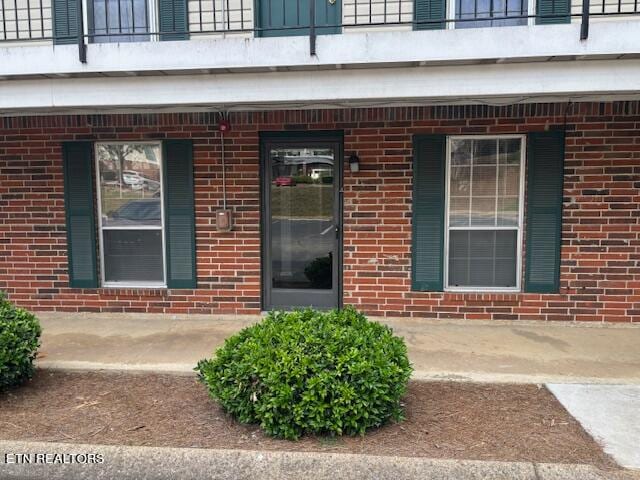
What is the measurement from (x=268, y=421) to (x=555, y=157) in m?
4.27

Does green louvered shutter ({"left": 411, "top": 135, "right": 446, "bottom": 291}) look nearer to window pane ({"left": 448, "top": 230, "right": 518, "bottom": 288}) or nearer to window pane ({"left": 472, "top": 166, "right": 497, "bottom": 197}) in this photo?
window pane ({"left": 448, "top": 230, "right": 518, "bottom": 288})

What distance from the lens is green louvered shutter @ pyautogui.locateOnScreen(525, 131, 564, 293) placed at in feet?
19.1

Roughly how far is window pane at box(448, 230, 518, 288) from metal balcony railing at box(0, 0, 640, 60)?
2.27 metres

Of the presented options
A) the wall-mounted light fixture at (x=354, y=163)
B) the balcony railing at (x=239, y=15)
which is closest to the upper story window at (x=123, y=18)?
the balcony railing at (x=239, y=15)

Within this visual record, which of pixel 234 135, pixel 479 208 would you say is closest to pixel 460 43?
pixel 479 208

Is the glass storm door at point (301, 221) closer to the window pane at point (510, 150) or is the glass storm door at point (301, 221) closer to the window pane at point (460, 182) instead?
the window pane at point (460, 182)

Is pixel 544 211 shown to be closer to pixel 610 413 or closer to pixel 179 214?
pixel 610 413

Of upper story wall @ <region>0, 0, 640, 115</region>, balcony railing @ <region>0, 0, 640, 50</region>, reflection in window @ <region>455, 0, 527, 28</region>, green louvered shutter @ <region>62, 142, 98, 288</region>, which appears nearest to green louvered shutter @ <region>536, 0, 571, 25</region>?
balcony railing @ <region>0, 0, 640, 50</region>

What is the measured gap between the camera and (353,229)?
20.1ft

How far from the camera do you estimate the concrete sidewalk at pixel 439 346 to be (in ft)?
15.0

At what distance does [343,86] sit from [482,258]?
8.58 ft

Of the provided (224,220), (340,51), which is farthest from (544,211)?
(224,220)

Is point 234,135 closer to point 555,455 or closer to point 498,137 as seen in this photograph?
point 498,137

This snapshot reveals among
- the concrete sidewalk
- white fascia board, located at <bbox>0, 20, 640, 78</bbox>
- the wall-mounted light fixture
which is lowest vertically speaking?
the concrete sidewalk
